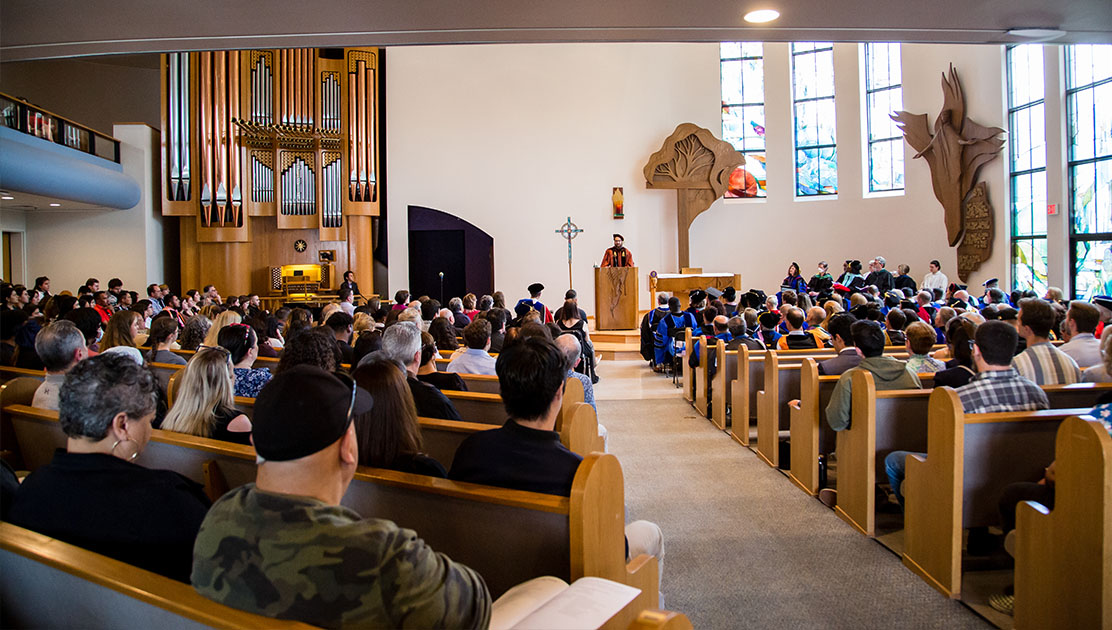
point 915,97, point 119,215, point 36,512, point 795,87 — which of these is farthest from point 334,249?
point 36,512

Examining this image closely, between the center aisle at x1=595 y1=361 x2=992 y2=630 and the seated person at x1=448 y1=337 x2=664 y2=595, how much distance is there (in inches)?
36.0

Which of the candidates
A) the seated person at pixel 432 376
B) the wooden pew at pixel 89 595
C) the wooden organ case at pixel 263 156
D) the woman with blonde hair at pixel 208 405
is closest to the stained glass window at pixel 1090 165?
the seated person at pixel 432 376

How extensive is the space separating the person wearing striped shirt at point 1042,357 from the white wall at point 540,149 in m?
10.2

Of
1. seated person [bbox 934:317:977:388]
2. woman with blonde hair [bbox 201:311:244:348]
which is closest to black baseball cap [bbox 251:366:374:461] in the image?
seated person [bbox 934:317:977:388]

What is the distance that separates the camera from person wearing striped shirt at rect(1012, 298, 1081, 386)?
3812 mm

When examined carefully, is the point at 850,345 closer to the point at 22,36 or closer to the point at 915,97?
the point at 22,36

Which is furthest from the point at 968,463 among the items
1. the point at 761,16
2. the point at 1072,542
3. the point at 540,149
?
the point at 540,149

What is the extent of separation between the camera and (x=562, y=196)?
14.0m

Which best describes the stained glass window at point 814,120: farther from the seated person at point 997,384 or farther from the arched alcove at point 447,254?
the seated person at point 997,384

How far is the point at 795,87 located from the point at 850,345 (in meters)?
11.1

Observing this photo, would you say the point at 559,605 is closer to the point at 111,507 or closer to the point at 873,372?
the point at 111,507

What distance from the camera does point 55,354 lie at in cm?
341

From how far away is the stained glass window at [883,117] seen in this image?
13.5m

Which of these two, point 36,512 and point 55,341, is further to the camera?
point 55,341
